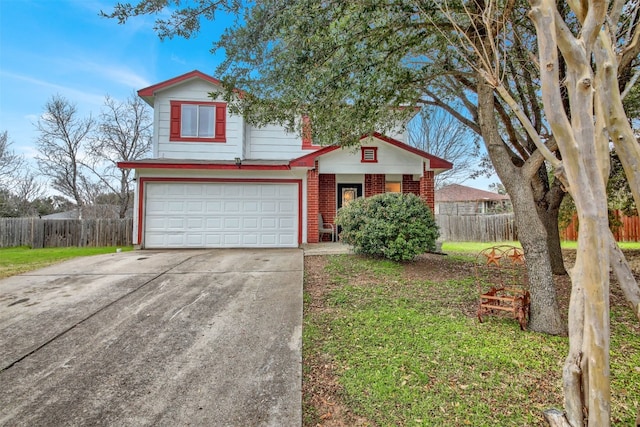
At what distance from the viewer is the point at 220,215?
10.7 meters

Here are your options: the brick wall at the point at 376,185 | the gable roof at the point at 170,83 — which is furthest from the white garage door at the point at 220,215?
the gable roof at the point at 170,83

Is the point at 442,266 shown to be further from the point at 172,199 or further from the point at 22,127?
the point at 22,127

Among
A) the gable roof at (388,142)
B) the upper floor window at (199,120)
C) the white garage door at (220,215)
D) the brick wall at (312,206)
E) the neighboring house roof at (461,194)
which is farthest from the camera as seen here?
the neighboring house roof at (461,194)

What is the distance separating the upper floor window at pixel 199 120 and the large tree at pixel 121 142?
10.5 meters

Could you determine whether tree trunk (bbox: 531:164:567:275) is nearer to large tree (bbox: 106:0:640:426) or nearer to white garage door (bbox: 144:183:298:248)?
large tree (bbox: 106:0:640:426)

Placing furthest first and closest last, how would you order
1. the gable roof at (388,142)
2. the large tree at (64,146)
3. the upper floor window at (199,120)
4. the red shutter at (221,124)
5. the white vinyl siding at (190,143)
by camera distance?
the large tree at (64,146) → the red shutter at (221,124) → the upper floor window at (199,120) → the white vinyl siding at (190,143) → the gable roof at (388,142)

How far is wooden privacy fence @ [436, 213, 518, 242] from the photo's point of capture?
1638cm

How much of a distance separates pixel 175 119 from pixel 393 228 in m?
8.98

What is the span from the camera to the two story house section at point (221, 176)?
10461mm

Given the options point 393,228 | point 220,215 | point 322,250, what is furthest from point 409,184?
point 220,215

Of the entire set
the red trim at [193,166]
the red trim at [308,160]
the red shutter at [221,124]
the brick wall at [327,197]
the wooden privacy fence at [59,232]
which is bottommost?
the wooden privacy fence at [59,232]

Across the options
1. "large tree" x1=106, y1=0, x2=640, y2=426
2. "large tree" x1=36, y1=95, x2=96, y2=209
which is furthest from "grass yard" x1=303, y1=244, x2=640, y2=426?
"large tree" x1=36, y1=95, x2=96, y2=209

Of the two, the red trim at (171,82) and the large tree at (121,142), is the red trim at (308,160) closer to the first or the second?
the red trim at (171,82)

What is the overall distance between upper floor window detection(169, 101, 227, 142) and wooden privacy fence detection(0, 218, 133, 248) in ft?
17.4
